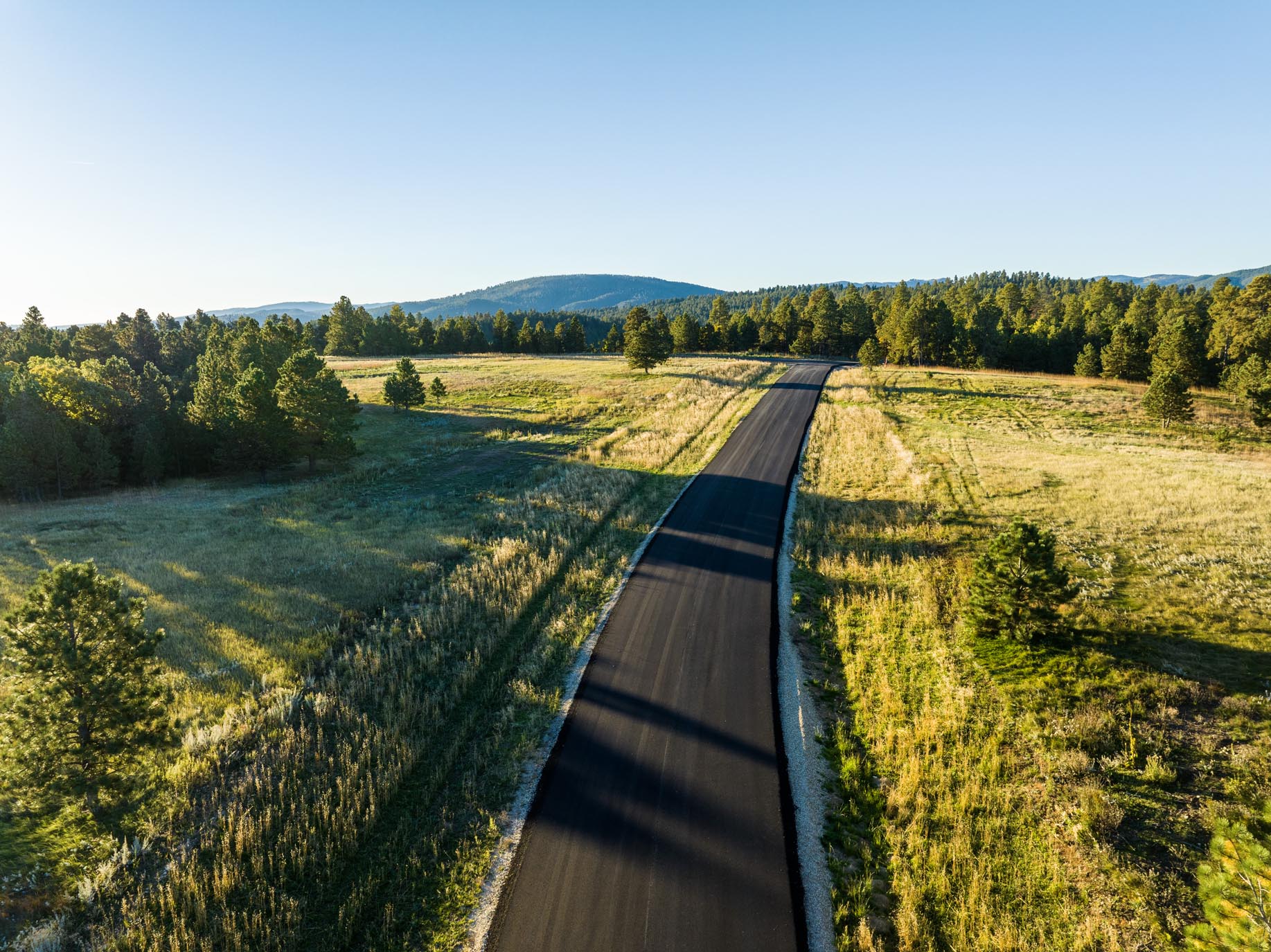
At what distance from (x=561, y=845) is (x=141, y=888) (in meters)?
7.15

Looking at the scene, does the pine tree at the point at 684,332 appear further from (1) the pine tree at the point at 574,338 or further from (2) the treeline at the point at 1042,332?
(1) the pine tree at the point at 574,338

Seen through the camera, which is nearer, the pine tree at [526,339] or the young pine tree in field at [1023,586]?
the young pine tree in field at [1023,586]

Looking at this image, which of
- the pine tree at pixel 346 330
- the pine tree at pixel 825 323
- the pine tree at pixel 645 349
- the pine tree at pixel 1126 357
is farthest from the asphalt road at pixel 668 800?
the pine tree at pixel 346 330

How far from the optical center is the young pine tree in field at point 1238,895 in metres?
4.67

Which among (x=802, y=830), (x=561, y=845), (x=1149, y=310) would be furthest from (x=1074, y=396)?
(x=561, y=845)

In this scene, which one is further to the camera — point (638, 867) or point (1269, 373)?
point (1269, 373)

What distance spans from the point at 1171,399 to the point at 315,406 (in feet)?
223

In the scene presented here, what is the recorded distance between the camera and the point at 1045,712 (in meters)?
12.8

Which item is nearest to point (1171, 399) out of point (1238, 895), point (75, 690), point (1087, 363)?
point (1087, 363)

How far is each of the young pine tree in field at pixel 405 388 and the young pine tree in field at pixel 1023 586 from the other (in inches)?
2395

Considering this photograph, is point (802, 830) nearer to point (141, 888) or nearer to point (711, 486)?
point (141, 888)

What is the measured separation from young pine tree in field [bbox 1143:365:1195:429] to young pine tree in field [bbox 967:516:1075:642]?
4231cm

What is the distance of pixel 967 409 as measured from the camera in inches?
2066

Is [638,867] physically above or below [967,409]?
below
